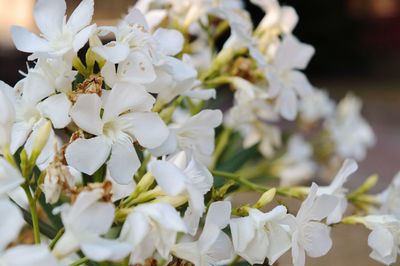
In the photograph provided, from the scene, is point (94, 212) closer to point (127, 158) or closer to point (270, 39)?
point (127, 158)

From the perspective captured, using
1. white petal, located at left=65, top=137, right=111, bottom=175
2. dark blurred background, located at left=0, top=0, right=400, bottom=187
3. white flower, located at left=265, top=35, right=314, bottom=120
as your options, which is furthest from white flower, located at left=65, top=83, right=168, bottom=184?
dark blurred background, located at left=0, top=0, right=400, bottom=187

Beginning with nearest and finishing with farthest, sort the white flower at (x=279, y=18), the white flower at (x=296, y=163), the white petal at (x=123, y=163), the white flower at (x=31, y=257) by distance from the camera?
the white flower at (x=31, y=257)
the white petal at (x=123, y=163)
the white flower at (x=279, y=18)
the white flower at (x=296, y=163)

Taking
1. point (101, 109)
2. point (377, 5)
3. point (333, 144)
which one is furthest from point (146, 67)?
point (377, 5)

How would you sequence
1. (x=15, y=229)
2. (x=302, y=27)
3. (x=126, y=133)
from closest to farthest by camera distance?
(x=15, y=229)
(x=126, y=133)
(x=302, y=27)

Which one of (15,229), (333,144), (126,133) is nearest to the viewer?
(15,229)

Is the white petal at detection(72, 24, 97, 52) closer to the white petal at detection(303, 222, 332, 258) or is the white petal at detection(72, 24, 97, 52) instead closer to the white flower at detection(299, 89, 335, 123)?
the white petal at detection(303, 222, 332, 258)

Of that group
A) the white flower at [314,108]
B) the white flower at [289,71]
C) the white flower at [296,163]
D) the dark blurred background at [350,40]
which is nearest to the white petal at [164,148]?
the white flower at [289,71]

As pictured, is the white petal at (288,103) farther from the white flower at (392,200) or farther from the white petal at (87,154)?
the white petal at (87,154)
